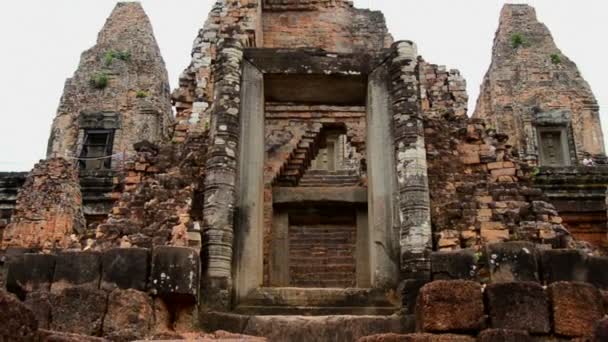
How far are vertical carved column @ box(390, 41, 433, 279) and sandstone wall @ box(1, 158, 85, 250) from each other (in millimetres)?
7398

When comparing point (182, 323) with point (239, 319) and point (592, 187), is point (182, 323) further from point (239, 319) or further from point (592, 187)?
point (592, 187)

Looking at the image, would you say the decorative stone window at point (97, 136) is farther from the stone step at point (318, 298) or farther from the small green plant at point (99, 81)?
the stone step at point (318, 298)

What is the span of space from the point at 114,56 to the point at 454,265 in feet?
61.4

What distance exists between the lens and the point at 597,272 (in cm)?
736

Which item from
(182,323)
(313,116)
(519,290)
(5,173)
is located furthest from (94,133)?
(519,290)

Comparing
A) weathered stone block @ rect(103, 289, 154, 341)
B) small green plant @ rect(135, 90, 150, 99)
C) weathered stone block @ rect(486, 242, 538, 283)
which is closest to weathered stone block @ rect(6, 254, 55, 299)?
weathered stone block @ rect(103, 289, 154, 341)

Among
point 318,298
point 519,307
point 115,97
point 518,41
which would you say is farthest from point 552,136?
point 519,307

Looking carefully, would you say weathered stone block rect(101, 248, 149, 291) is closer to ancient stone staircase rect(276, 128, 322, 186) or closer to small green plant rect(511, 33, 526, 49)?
ancient stone staircase rect(276, 128, 322, 186)

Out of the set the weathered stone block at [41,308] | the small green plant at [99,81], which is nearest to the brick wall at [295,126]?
the weathered stone block at [41,308]

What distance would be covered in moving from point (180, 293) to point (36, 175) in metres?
8.15

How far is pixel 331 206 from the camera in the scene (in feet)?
41.0

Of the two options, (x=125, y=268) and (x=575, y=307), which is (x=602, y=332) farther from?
(x=125, y=268)

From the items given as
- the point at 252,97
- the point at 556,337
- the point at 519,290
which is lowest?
the point at 556,337

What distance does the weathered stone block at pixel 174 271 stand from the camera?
7.14m
